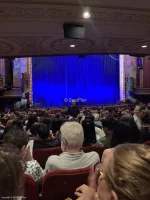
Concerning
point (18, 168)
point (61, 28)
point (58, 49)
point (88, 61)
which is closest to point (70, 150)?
point (18, 168)

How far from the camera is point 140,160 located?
67cm

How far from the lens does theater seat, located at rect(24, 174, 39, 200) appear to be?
1.60 metres

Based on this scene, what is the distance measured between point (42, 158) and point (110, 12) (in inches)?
92.8

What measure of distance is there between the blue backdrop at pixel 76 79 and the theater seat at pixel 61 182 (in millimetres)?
15079

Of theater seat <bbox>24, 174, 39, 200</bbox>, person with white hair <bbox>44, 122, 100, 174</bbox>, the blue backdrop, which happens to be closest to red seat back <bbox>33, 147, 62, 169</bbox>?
person with white hair <bbox>44, 122, 100, 174</bbox>

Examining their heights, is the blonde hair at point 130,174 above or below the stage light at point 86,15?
below

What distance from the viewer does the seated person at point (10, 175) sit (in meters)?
0.68

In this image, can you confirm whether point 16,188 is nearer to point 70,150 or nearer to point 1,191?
point 1,191

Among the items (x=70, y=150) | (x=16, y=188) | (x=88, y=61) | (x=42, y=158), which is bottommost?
(x=42, y=158)

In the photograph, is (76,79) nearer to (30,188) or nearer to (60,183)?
(60,183)

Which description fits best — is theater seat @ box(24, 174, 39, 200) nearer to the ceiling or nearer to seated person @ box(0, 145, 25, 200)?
seated person @ box(0, 145, 25, 200)

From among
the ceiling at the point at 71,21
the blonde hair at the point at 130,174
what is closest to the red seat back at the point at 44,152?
the ceiling at the point at 71,21

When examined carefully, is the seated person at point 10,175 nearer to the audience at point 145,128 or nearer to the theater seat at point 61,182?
the theater seat at point 61,182

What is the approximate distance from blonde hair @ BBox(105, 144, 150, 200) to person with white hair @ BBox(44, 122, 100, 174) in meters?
1.38
